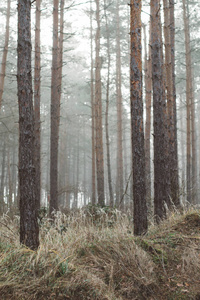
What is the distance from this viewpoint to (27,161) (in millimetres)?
4320

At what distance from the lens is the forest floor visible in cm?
325

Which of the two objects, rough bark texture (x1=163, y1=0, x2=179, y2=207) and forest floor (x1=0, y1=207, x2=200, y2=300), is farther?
rough bark texture (x1=163, y1=0, x2=179, y2=207)

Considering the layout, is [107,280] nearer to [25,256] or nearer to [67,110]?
[25,256]

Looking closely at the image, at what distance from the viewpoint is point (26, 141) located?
14.3ft

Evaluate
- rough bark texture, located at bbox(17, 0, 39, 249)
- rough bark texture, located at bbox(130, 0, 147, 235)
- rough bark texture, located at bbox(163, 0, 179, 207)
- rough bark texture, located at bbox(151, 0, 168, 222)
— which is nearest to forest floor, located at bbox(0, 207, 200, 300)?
rough bark texture, located at bbox(17, 0, 39, 249)

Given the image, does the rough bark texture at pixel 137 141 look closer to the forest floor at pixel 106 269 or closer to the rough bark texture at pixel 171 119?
the forest floor at pixel 106 269

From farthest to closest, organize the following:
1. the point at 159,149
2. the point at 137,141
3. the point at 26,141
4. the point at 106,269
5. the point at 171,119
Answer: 1. the point at 171,119
2. the point at 159,149
3. the point at 137,141
4. the point at 26,141
5. the point at 106,269

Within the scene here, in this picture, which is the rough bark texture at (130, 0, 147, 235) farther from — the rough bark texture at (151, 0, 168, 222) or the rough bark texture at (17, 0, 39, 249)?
the rough bark texture at (17, 0, 39, 249)

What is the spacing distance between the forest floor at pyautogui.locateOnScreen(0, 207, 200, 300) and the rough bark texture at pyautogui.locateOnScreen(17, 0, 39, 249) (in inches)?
13.6

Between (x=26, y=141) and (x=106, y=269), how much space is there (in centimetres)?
219

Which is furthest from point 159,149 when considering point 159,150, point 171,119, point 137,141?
point 171,119

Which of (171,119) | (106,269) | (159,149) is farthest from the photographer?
(171,119)

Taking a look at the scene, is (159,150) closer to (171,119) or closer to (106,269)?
(171,119)

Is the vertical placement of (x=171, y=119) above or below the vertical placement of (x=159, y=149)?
above
